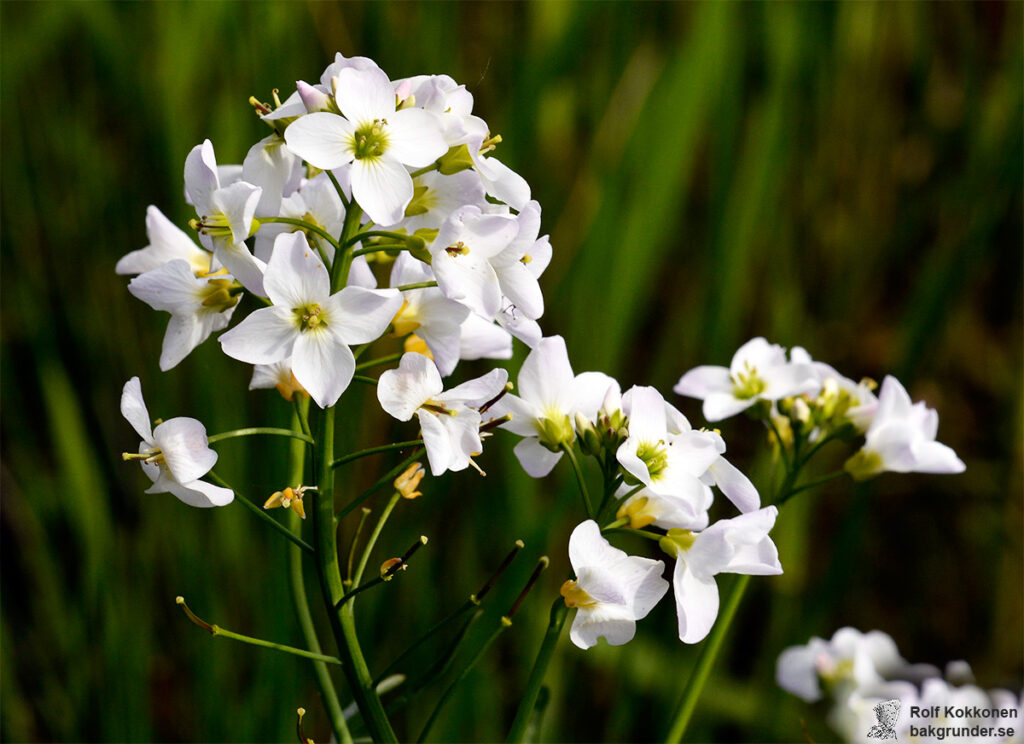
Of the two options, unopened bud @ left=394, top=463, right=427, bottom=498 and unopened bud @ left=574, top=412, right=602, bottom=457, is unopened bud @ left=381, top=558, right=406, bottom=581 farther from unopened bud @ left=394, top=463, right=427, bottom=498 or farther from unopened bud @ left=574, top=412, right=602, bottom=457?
unopened bud @ left=574, top=412, right=602, bottom=457

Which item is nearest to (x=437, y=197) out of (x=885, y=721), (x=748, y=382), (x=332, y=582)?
(x=332, y=582)

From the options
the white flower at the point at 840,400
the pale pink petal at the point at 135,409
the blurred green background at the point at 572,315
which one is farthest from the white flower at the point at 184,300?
the blurred green background at the point at 572,315

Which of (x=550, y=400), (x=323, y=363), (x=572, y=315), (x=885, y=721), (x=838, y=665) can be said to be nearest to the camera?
(x=323, y=363)

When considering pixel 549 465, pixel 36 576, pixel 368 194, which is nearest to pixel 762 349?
pixel 549 465

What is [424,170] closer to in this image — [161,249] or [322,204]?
[322,204]

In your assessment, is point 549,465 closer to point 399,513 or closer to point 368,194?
point 368,194

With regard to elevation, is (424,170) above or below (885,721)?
above

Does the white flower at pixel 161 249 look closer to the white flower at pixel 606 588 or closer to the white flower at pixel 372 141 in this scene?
Result: the white flower at pixel 372 141

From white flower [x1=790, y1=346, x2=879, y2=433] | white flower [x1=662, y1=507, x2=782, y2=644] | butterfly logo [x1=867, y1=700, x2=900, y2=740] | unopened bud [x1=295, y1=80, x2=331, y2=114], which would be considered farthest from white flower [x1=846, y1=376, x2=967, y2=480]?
unopened bud [x1=295, y1=80, x2=331, y2=114]
